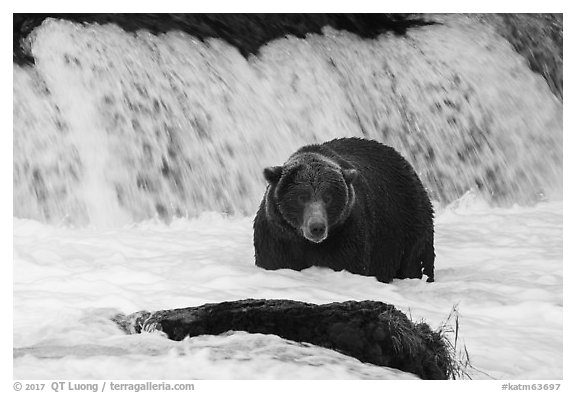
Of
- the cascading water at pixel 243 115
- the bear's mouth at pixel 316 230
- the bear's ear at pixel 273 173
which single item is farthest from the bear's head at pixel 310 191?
the cascading water at pixel 243 115

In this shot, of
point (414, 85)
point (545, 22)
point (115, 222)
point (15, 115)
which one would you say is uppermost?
point (545, 22)

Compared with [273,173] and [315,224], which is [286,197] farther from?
[315,224]

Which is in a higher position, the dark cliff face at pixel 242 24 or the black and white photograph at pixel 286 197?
the dark cliff face at pixel 242 24

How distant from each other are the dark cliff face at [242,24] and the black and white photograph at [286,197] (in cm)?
3

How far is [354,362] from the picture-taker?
570 cm

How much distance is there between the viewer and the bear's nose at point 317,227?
25.7ft

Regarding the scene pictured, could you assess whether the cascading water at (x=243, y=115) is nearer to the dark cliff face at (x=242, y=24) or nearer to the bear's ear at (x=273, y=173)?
the dark cliff face at (x=242, y=24)

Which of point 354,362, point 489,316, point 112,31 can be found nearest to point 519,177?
point 112,31

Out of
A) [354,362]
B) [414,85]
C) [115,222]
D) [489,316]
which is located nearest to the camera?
[354,362]
